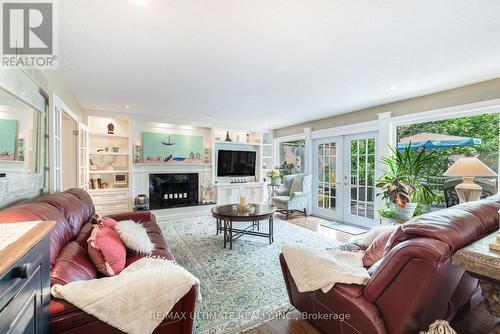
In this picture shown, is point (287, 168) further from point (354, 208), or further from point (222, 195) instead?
point (354, 208)

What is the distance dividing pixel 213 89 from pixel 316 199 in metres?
3.66

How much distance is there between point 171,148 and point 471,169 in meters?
5.23

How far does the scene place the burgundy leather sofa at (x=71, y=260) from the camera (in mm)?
1058

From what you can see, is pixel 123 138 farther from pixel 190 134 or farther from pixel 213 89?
pixel 213 89

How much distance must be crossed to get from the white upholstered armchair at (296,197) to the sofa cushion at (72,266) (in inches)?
152

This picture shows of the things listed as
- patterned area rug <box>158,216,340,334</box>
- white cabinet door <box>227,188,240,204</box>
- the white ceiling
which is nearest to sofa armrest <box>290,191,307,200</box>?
patterned area rug <box>158,216,340,334</box>

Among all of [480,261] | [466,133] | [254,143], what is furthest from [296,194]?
[480,261]

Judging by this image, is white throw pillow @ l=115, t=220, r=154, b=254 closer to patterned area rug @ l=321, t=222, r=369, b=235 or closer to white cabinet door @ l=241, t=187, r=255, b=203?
patterned area rug @ l=321, t=222, r=369, b=235

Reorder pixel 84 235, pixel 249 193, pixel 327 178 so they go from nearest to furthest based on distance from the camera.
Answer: pixel 84 235 < pixel 327 178 < pixel 249 193

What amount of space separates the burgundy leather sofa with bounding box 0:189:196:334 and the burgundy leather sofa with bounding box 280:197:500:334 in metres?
0.87

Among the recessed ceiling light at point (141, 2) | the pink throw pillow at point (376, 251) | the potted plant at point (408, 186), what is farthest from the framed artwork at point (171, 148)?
the pink throw pillow at point (376, 251)

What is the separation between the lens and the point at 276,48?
81.7 inches

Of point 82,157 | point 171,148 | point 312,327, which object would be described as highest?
point 171,148

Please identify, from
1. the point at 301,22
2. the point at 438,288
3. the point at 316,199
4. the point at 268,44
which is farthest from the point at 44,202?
the point at 316,199
